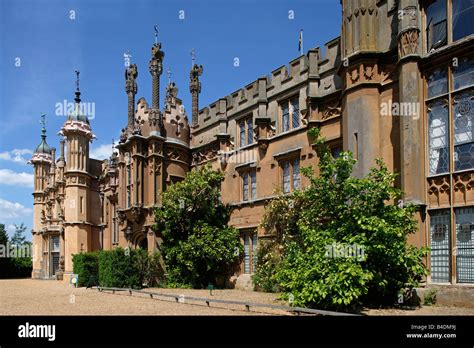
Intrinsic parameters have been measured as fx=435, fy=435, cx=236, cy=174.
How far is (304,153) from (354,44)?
6004mm

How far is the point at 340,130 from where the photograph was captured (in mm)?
19891

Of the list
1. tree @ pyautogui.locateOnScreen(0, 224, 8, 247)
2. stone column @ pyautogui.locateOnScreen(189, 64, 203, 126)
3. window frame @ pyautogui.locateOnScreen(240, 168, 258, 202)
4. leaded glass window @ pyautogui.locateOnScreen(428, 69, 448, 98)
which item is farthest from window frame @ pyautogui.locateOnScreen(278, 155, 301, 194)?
tree @ pyautogui.locateOnScreen(0, 224, 8, 247)

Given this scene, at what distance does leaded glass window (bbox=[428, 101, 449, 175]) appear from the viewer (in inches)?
601

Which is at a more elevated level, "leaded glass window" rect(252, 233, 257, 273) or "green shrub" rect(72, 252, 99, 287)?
"leaded glass window" rect(252, 233, 257, 273)

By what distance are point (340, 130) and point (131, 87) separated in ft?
57.7

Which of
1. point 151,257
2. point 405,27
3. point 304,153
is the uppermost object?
point 405,27

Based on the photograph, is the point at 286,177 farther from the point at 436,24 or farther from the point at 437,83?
the point at 436,24

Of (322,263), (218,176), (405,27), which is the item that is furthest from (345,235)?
(218,176)

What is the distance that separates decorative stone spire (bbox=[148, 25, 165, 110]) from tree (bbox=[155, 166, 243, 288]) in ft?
20.3

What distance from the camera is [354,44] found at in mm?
17656

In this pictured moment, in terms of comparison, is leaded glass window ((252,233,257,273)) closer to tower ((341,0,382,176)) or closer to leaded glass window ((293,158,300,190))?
leaded glass window ((293,158,300,190))

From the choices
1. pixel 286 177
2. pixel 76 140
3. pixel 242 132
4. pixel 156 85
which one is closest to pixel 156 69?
pixel 156 85

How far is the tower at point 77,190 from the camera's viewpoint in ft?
138
